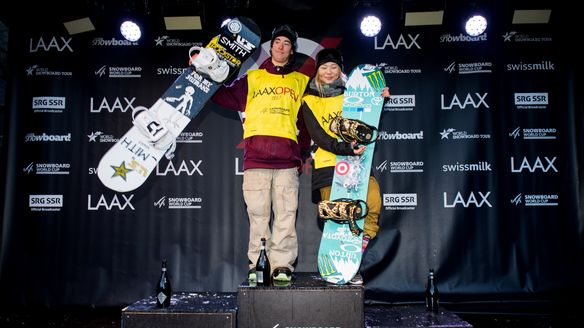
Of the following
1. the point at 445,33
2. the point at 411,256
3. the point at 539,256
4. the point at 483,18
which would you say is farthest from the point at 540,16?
the point at 411,256

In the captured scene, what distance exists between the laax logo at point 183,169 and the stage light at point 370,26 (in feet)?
5.97

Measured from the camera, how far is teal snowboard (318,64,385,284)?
9.80 feet

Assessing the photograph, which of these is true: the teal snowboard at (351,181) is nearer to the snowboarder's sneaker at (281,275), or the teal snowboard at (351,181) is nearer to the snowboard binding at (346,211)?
the snowboard binding at (346,211)

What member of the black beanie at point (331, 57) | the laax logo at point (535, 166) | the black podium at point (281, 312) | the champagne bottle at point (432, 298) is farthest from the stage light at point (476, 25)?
the black podium at point (281, 312)

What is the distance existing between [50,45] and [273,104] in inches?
93.4

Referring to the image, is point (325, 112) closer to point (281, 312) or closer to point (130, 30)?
point (281, 312)

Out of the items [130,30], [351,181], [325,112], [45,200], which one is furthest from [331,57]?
[45,200]

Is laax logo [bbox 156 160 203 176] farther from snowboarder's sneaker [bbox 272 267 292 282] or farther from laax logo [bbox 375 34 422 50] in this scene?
laax logo [bbox 375 34 422 50]

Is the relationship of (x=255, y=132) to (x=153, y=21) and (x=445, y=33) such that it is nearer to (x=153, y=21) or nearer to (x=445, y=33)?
(x=153, y=21)

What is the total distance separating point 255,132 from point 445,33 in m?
2.14

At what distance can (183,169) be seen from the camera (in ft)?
14.0

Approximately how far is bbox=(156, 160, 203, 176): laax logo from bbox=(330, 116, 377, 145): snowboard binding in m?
1.61

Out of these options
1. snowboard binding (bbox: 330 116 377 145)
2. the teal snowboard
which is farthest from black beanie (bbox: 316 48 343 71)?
snowboard binding (bbox: 330 116 377 145)

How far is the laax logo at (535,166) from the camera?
4.21 m
